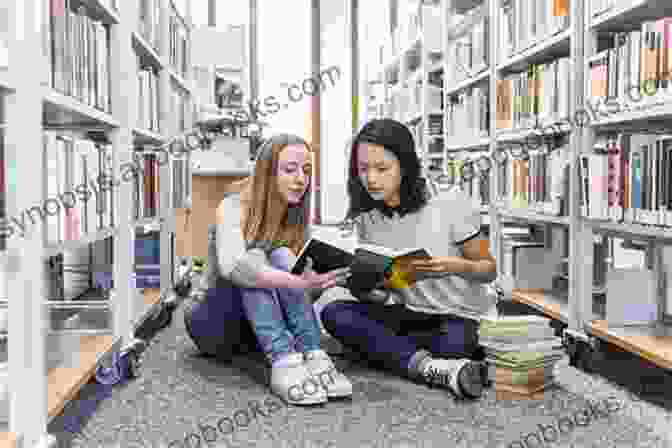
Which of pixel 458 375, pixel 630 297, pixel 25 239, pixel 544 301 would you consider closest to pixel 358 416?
pixel 458 375

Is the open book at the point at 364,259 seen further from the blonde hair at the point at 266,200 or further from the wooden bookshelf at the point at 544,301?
the wooden bookshelf at the point at 544,301

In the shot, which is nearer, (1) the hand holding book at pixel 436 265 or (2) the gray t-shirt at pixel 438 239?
(1) the hand holding book at pixel 436 265

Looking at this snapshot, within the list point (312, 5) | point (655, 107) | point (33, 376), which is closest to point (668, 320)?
point (655, 107)

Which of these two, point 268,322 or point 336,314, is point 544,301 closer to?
point 336,314

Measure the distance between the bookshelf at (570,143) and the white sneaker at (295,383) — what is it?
2.67 feet

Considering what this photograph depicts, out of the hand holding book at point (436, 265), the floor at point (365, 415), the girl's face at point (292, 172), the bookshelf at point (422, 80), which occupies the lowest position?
the floor at point (365, 415)

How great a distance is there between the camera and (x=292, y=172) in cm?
176

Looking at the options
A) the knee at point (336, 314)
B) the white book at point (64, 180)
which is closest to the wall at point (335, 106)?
the knee at point (336, 314)

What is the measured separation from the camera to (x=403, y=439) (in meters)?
1.36

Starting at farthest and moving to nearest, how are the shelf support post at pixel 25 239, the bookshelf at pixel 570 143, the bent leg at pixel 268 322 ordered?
the bookshelf at pixel 570 143 < the bent leg at pixel 268 322 < the shelf support post at pixel 25 239

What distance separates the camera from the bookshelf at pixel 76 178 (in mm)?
1106

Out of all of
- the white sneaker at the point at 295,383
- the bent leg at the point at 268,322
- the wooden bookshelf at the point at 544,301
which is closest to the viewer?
the white sneaker at the point at 295,383

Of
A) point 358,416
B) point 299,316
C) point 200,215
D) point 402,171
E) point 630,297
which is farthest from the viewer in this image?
point 200,215

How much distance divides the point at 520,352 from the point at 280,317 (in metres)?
0.60
